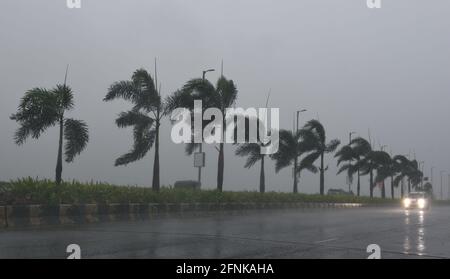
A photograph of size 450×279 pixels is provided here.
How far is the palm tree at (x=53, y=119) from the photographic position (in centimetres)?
2077

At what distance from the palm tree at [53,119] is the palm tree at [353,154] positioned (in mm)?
43991

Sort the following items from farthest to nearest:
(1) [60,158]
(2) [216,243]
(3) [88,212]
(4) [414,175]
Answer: (4) [414,175], (1) [60,158], (3) [88,212], (2) [216,243]

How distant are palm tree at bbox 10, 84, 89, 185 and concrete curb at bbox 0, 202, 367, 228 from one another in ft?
7.33

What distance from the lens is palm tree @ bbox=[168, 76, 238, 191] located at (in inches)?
1105

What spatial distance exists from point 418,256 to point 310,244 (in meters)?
2.51

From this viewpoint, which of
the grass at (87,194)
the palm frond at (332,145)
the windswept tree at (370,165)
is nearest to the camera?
the grass at (87,194)

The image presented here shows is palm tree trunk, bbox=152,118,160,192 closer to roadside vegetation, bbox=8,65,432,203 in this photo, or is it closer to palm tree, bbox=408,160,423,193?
roadside vegetation, bbox=8,65,432,203

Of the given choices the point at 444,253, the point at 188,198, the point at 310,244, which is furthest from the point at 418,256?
the point at 188,198

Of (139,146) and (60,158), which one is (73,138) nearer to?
(60,158)

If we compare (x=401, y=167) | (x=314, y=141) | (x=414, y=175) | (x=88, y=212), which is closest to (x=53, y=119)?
(x=88, y=212)

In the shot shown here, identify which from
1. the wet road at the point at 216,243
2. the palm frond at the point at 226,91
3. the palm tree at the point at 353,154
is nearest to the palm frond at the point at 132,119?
the palm frond at the point at 226,91

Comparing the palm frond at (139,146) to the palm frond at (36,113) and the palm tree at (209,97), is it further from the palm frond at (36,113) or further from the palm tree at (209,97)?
the palm frond at (36,113)

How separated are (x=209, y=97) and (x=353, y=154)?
35987mm

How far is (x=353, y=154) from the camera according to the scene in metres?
62.4
